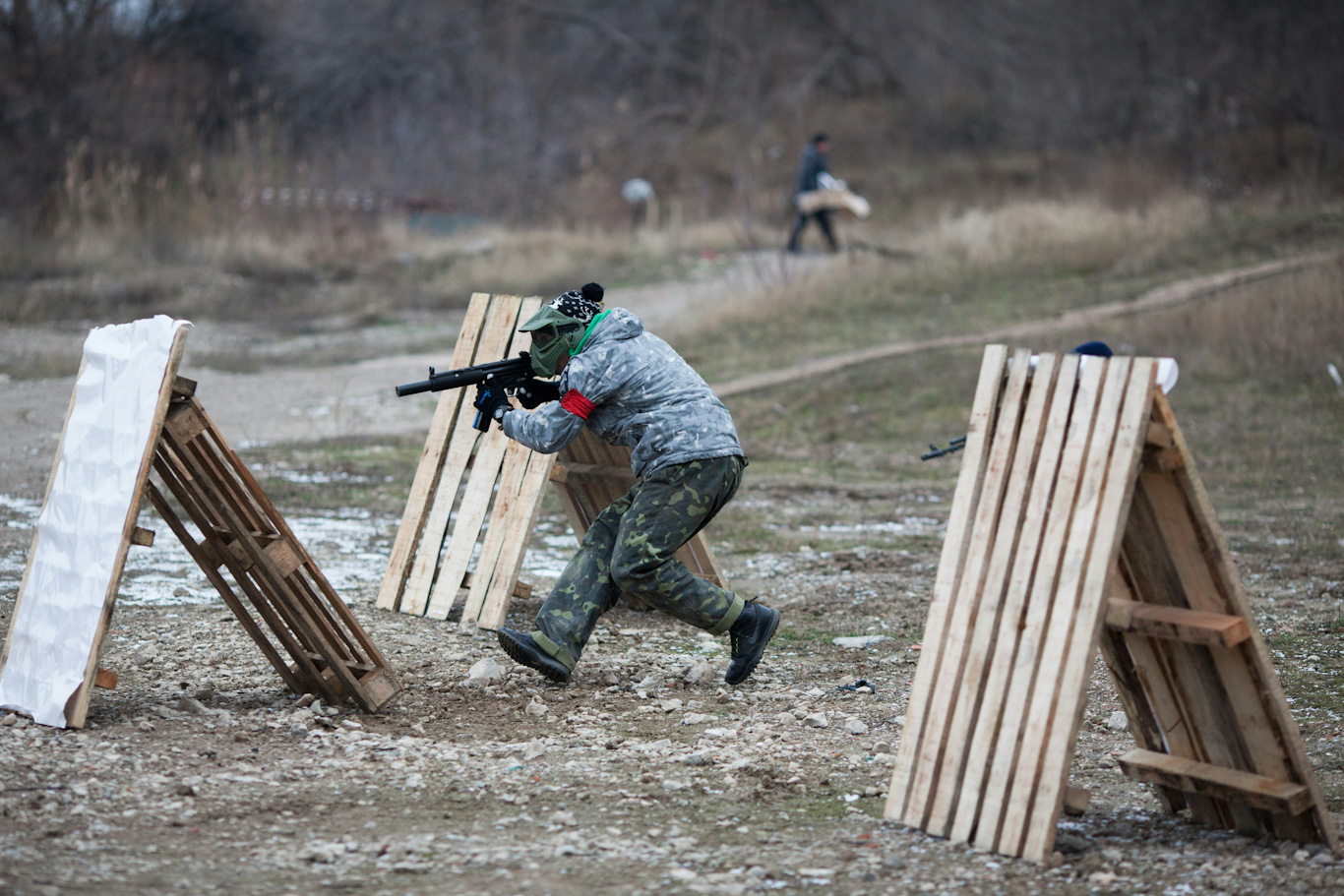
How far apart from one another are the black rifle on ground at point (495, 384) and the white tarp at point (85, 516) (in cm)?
109

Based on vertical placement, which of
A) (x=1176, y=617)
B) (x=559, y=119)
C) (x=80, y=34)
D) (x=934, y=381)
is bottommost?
(x=1176, y=617)

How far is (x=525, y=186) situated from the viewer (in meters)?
29.3

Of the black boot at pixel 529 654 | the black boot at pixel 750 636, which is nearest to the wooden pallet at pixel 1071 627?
the black boot at pixel 750 636

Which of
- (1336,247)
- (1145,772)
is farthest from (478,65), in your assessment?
(1145,772)

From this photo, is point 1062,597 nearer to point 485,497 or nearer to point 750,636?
point 750,636

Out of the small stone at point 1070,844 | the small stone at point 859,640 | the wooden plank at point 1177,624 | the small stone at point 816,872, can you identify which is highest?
the wooden plank at point 1177,624

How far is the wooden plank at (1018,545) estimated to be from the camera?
3.38 m

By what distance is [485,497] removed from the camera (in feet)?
20.5

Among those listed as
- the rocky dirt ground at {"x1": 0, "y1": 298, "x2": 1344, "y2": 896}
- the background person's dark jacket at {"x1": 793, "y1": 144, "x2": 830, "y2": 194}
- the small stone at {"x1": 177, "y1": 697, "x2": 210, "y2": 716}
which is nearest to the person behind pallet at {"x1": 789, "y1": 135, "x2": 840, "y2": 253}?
the background person's dark jacket at {"x1": 793, "y1": 144, "x2": 830, "y2": 194}

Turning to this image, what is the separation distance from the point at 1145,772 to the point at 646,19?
128 ft

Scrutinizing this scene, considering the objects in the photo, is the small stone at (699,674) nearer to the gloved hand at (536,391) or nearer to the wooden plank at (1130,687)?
the gloved hand at (536,391)

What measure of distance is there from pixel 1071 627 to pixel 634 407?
7.01 ft

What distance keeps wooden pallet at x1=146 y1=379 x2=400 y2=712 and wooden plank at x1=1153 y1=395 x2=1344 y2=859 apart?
2832 mm

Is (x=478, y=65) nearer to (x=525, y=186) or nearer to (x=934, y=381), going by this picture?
(x=525, y=186)
